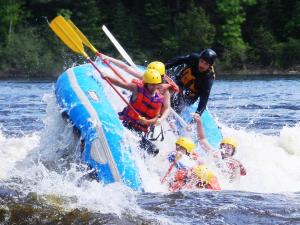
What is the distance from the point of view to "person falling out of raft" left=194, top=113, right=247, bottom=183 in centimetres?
751

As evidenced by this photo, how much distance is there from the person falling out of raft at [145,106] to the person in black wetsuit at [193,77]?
33.7 inches

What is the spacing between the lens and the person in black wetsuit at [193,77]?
7.91 metres

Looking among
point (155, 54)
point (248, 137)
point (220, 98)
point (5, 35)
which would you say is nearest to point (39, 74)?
point (5, 35)

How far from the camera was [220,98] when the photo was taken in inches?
672

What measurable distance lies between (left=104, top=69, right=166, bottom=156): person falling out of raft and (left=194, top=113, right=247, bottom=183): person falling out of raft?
3.00 feet

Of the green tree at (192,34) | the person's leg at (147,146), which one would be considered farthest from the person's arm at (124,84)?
the green tree at (192,34)

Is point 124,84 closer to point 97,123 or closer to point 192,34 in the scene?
point 97,123

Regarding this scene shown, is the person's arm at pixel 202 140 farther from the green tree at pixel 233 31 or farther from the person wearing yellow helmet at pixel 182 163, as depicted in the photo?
the green tree at pixel 233 31

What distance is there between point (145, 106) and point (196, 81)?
4.06 feet

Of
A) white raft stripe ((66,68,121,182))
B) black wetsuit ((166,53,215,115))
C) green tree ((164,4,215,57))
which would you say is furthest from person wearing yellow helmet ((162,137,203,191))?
green tree ((164,4,215,57))

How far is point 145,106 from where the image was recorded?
724cm

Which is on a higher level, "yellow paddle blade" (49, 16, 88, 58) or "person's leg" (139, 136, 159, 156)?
"yellow paddle blade" (49, 16, 88, 58)

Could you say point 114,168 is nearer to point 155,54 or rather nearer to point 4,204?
point 4,204

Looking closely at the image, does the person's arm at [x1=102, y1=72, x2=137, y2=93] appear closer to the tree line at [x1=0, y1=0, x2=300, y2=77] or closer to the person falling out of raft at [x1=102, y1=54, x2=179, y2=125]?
the person falling out of raft at [x1=102, y1=54, x2=179, y2=125]
